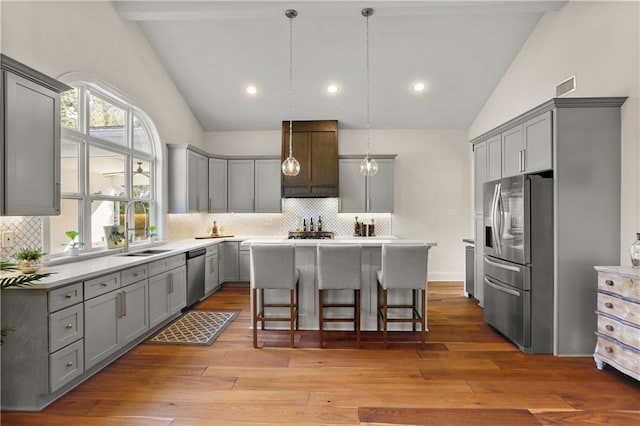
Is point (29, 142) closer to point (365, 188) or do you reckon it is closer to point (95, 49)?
point (95, 49)

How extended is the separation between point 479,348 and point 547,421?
113cm

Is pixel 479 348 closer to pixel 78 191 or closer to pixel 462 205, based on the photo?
pixel 462 205

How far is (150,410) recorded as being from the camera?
7.69ft

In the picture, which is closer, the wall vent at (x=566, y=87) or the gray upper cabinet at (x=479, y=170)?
the wall vent at (x=566, y=87)

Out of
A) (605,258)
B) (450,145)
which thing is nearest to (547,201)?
(605,258)

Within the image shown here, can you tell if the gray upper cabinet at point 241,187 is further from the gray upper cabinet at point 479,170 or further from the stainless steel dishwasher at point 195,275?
the gray upper cabinet at point 479,170

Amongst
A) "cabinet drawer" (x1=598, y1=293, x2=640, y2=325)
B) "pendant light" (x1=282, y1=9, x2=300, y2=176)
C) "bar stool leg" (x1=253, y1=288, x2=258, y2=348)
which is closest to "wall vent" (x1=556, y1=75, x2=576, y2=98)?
"cabinet drawer" (x1=598, y1=293, x2=640, y2=325)

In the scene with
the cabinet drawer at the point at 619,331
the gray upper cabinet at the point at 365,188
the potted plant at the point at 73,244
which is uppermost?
the gray upper cabinet at the point at 365,188

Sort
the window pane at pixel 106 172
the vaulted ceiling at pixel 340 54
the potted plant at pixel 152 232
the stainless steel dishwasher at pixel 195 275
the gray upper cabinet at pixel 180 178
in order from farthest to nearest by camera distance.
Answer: the gray upper cabinet at pixel 180 178, the potted plant at pixel 152 232, the stainless steel dishwasher at pixel 195 275, the vaulted ceiling at pixel 340 54, the window pane at pixel 106 172

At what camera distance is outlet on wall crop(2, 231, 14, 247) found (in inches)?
108

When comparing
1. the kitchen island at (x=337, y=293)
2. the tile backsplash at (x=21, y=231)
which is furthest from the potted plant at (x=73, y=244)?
the kitchen island at (x=337, y=293)

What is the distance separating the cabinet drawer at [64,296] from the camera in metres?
2.36

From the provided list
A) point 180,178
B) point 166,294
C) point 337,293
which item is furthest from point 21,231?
point 337,293

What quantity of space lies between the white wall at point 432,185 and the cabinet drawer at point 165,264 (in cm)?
371
